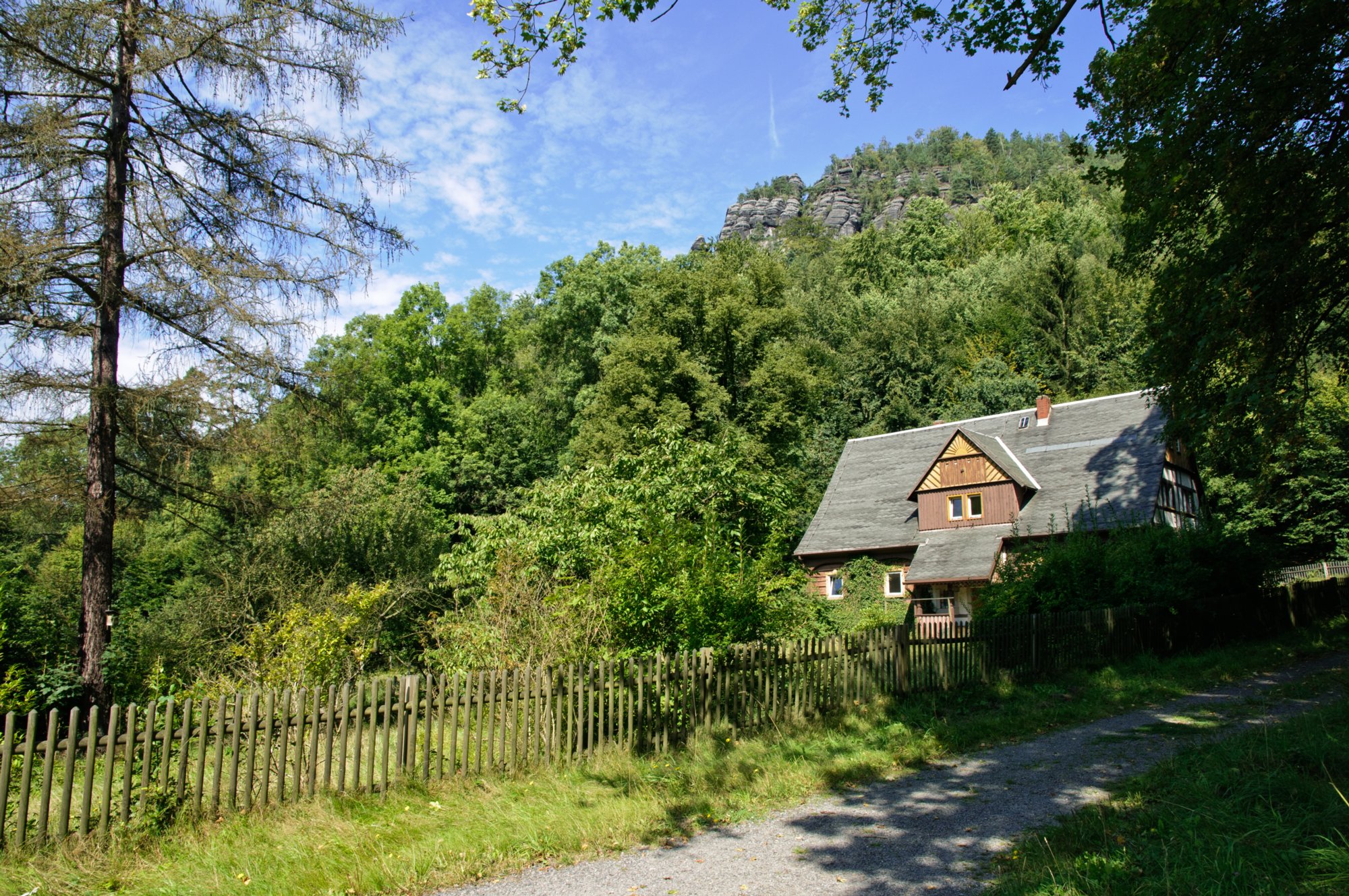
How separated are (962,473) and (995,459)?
136 centimetres

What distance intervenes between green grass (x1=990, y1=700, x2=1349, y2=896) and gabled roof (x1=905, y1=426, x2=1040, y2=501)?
25.0m

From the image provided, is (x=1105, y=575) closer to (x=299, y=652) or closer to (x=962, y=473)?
(x=962, y=473)

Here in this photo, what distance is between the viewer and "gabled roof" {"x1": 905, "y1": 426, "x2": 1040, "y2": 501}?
31.5 meters

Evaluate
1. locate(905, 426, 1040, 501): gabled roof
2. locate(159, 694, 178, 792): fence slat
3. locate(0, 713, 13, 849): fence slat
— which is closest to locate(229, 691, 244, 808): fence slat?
locate(159, 694, 178, 792): fence slat

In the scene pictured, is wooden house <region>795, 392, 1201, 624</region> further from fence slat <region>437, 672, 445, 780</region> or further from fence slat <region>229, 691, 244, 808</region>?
fence slat <region>229, 691, 244, 808</region>

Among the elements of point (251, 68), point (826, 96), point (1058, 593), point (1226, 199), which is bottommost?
point (1058, 593)

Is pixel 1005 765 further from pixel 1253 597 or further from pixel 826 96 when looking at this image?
pixel 1253 597

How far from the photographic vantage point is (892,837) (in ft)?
21.1

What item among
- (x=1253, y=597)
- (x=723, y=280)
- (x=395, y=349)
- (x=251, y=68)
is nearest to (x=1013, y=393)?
(x=723, y=280)

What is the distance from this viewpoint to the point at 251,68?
42.5 ft

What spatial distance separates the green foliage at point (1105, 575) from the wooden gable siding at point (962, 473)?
11.0 m

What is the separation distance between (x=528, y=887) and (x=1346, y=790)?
568cm

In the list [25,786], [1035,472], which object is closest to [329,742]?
[25,786]

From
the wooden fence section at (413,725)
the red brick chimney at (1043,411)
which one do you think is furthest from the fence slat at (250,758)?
the red brick chimney at (1043,411)
